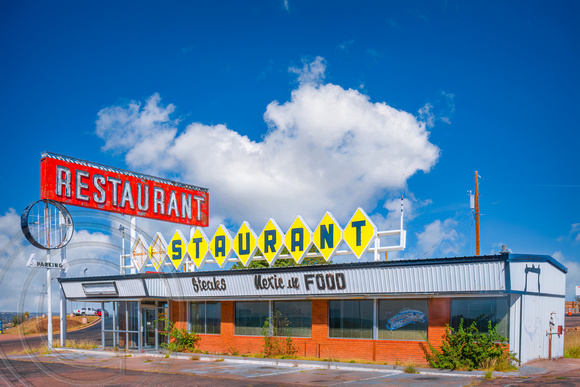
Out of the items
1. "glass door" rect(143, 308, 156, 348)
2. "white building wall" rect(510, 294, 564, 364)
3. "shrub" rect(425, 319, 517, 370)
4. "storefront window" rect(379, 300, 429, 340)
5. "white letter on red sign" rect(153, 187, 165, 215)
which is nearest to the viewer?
"shrub" rect(425, 319, 517, 370)

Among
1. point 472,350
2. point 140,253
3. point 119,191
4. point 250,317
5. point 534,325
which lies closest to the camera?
point 472,350

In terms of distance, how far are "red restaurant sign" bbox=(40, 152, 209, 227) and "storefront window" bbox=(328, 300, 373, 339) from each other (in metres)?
16.7

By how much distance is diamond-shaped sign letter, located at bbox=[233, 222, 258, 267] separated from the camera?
3059 centimetres

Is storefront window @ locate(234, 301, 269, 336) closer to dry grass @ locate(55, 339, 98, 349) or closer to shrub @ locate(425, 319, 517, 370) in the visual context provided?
shrub @ locate(425, 319, 517, 370)

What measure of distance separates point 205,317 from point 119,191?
10.7 metres

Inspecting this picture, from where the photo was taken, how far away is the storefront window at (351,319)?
25047 mm

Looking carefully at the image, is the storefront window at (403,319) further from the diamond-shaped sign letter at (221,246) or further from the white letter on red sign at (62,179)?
the white letter on red sign at (62,179)

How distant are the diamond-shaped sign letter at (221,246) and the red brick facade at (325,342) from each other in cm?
271

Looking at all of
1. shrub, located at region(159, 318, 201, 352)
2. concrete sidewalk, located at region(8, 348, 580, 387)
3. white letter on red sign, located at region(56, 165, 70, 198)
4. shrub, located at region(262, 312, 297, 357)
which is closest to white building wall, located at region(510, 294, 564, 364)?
concrete sidewalk, located at region(8, 348, 580, 387)

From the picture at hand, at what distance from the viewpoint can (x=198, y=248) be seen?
33.0 meters

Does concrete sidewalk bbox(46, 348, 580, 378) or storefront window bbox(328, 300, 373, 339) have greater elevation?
storefront window bbox(328, 300, 373, 339)

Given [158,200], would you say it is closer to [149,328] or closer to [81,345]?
[149,328]

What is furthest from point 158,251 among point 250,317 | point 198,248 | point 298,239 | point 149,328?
point 298,239

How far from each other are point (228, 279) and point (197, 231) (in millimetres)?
5538
